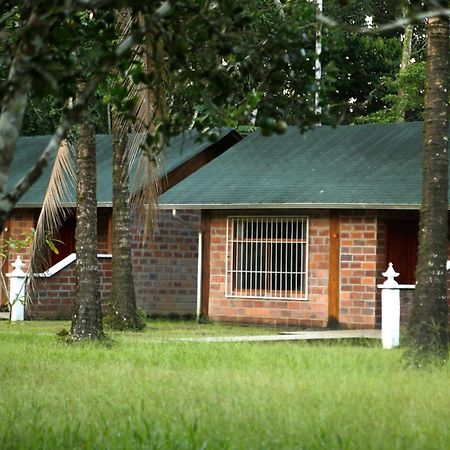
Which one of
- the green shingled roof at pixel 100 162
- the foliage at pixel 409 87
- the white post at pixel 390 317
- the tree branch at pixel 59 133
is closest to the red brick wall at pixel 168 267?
the green shingled roof at pixel 100 162

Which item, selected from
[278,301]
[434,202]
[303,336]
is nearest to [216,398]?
[434,202]

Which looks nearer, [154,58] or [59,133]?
[59,133]

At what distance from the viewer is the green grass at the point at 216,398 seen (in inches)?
384

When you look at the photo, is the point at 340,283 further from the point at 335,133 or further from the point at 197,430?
the point at 197,430

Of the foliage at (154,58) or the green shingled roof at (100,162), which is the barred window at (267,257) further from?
the foliage at (154,58)

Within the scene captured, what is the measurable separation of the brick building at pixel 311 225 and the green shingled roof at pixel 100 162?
1.32 m

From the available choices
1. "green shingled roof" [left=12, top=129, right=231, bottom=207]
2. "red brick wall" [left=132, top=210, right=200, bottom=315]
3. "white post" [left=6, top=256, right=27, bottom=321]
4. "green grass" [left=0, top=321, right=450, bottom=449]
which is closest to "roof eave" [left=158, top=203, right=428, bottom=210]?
"green shingled roof" [left=12, top=129, right=231, bottom=207]

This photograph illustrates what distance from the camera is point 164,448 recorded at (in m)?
9.23

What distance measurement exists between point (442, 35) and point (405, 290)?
829cm

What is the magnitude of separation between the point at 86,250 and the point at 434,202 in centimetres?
555

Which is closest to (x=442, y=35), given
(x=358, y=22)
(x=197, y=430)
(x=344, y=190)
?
(x=197, y=430)

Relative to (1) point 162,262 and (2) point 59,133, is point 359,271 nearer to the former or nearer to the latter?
(1) point 162,262

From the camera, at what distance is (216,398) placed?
477 inches

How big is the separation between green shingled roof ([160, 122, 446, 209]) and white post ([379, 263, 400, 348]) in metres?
2.99
